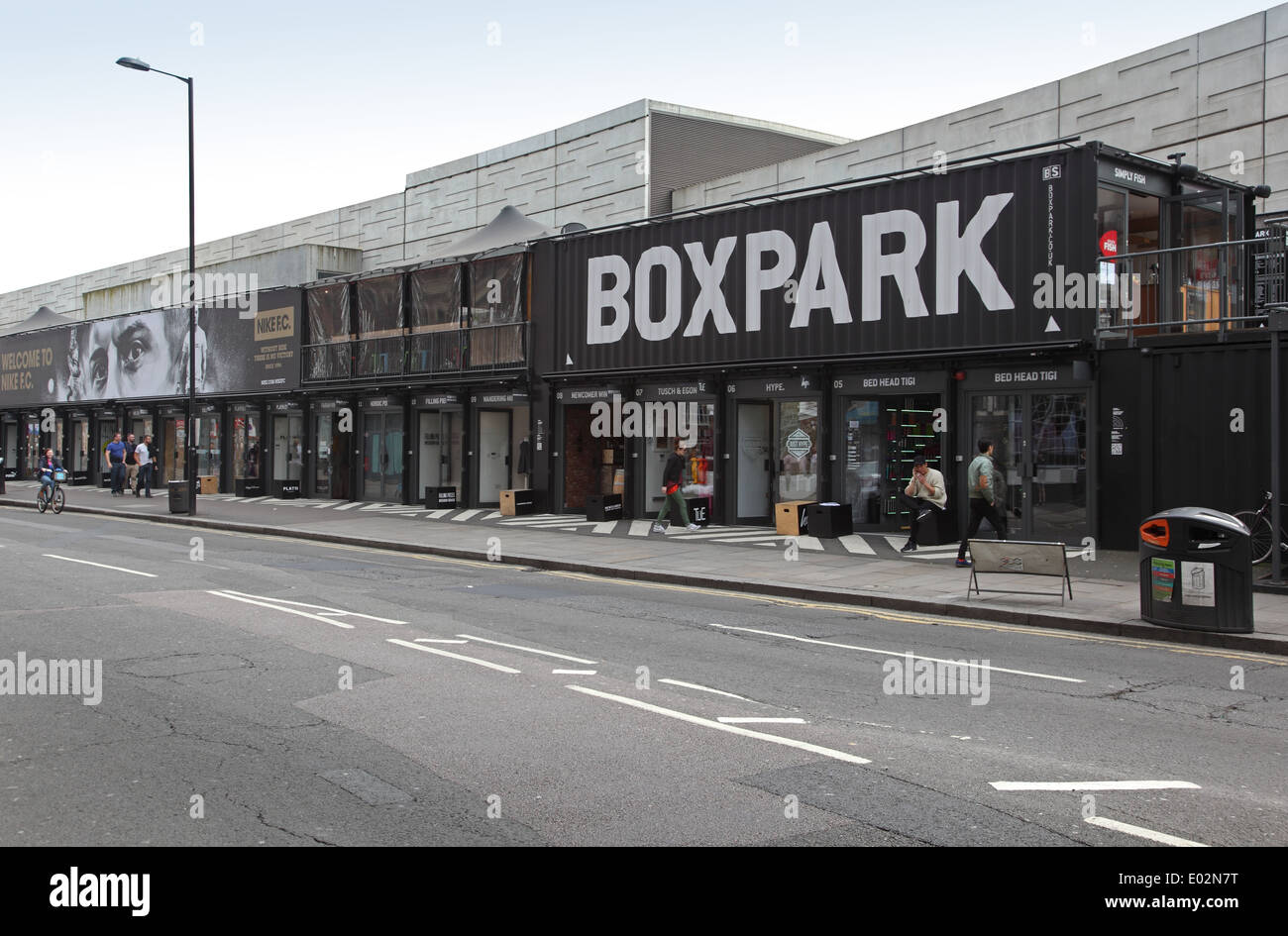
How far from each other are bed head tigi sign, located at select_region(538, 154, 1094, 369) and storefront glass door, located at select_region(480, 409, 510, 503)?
4.05 metres

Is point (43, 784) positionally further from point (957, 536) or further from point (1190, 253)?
point (1190, 253)

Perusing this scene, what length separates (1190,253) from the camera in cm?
1934

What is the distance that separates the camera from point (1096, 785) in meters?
5.87

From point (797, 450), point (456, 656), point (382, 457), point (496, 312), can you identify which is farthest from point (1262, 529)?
point (382, 457)

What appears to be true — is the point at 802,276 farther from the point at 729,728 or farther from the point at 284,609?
the point at 729,728

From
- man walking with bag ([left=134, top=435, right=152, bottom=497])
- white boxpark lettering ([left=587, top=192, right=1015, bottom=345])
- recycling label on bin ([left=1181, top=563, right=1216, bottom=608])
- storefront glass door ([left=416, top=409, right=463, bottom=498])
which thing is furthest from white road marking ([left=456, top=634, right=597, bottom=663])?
man walking with bag ([left=134, top=435, right=152, bottom=497])

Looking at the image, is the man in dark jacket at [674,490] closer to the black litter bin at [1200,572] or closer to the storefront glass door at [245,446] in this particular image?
the black litter bin at [1200,572]

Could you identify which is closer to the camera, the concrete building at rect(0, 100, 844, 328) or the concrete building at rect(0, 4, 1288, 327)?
the concrete building at rect(0, 4, 1288, 327)

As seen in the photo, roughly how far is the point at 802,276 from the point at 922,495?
5941 mm

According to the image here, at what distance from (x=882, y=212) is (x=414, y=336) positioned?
15277 mm

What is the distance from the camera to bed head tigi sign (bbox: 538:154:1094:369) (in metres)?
18.2

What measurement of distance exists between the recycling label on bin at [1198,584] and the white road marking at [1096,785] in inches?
217

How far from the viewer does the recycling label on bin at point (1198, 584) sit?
35.4ft

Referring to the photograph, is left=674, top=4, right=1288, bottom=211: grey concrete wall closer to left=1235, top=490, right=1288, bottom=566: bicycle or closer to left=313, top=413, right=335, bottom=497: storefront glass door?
left=1235, top=490, right=1288, bottom=566: bicycle
